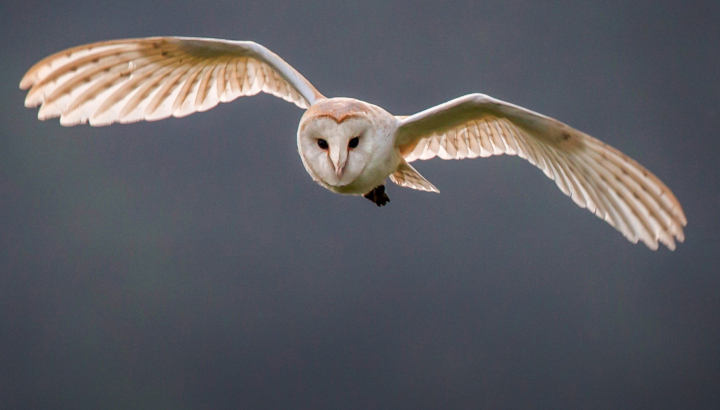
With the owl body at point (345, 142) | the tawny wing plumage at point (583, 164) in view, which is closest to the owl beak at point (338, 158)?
the owl body at point (345, 142)

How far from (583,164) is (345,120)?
0.52 m

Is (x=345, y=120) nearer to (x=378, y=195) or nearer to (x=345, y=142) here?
(x=345, y=142)

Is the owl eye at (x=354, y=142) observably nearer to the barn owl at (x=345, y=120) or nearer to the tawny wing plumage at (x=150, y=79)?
the barn owl at (x=345, y=120)

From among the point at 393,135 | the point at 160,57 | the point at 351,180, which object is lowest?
the point at 351,180

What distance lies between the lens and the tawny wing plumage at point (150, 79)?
1451 mm

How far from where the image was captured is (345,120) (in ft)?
4.26

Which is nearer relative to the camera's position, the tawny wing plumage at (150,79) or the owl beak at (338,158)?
the owl beak at (338,158)

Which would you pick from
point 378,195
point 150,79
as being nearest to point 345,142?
point 378,195

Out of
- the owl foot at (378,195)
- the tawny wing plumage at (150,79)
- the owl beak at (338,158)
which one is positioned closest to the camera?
the owl beak at (338,158)

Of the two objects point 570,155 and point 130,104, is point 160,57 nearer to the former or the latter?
point 130,104

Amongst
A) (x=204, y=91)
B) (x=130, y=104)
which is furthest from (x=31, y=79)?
(x=204, y=91)

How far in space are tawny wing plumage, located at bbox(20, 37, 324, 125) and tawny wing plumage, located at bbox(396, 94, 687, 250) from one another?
30 centimetres

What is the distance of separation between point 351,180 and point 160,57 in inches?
23.5

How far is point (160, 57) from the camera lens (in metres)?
1.60
